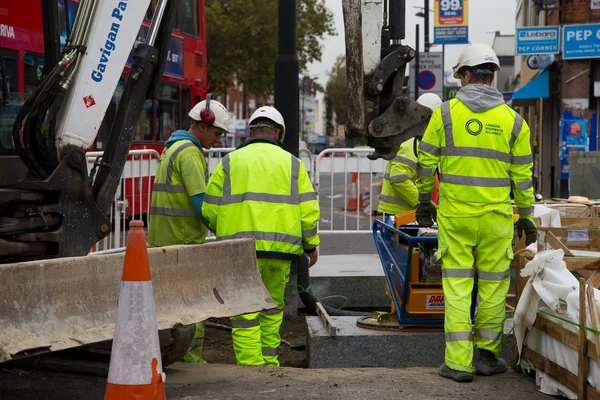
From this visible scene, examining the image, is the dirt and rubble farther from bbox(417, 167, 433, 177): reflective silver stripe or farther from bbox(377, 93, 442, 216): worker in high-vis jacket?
bbox(377, 93, 442, 216): worker in high-vis jacket

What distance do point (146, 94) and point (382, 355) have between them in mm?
2543

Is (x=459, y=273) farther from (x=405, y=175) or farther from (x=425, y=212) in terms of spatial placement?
(x=405, y=175)

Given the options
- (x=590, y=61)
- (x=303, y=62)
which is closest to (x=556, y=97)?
(x=590, y=61)

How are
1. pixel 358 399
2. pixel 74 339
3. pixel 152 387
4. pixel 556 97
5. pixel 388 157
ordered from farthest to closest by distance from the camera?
1. pixel 556 97
2. pixel 388 157
3. pixel 358 399
4. pixel 74 339
5. pixel 152 387

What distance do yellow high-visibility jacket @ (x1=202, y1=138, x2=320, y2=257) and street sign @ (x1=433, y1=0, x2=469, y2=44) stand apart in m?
22.9

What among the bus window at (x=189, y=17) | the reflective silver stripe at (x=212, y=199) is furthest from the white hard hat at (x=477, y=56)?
the bus window at (x=189, y=17)

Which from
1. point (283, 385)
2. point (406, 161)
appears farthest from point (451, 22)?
point (283, 385)

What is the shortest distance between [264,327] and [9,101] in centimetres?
221

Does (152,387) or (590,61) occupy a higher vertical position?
(590,61)

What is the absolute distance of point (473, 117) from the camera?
624 cm

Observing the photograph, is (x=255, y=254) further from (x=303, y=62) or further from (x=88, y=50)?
(x=303, y=62)

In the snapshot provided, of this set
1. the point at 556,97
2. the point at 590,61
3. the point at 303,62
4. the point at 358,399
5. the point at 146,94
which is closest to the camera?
the point at 358,399

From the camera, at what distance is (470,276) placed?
20.4ft

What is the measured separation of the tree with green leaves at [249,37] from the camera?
41000mm
